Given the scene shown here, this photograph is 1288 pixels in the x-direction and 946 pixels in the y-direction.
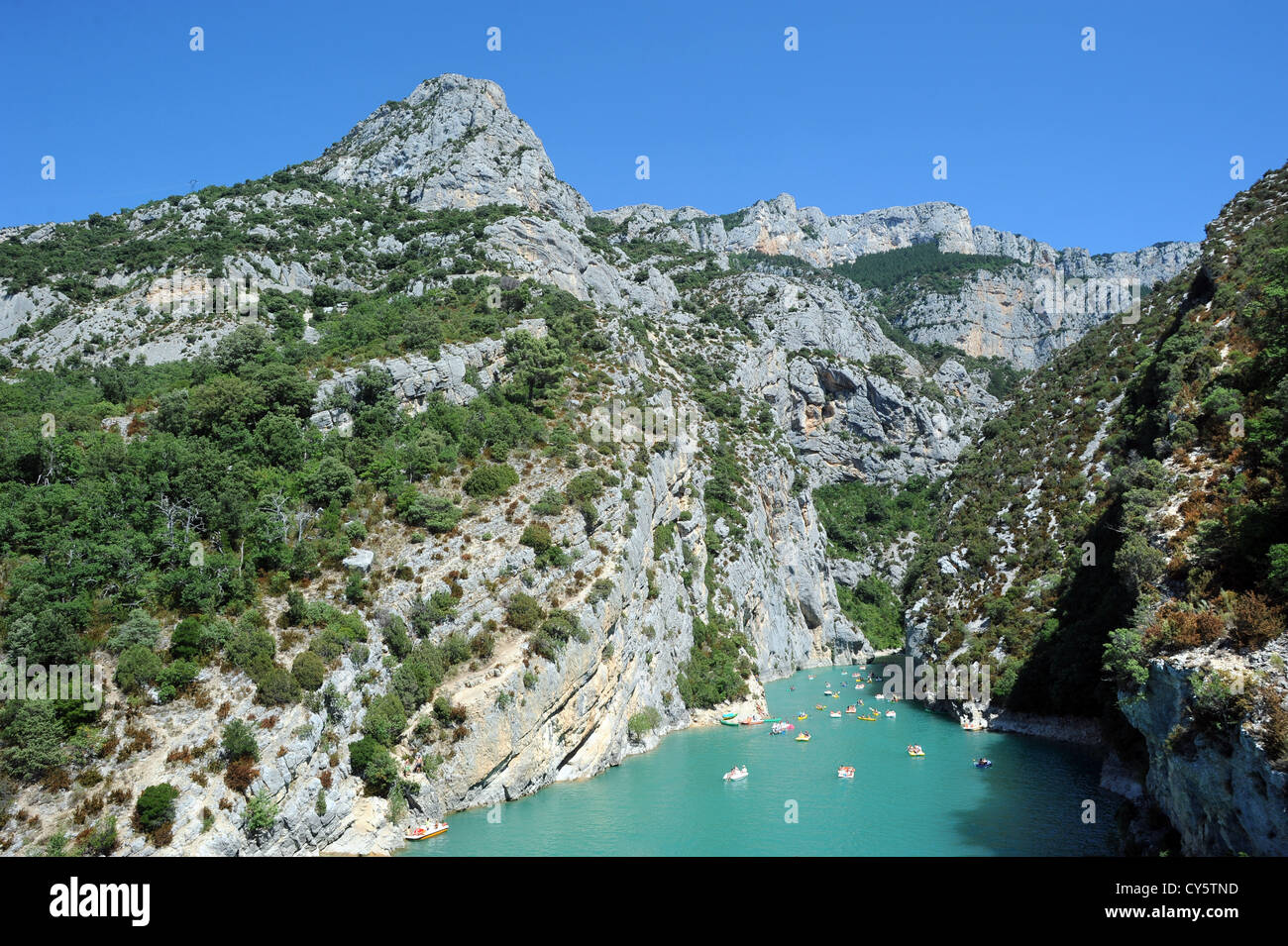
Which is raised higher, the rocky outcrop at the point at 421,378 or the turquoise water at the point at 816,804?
the rocky outcrop at the point at 421,378

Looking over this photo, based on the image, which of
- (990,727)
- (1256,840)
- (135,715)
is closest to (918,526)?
(990,727)

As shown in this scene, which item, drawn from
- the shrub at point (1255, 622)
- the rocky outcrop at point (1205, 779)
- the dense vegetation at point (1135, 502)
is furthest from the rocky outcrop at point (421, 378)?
the shrub at point (1255, 622)

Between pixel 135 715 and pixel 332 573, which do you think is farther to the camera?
pixel 332 573

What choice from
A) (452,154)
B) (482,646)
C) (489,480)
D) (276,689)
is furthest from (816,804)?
(452,154)

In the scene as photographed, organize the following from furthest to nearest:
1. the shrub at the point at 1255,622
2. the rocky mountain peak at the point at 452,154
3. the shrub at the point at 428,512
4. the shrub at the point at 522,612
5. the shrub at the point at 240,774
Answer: the rocky mountain peak at the point at 452,154
the shrub at the point at 428,512
the shrub at the point at 522,612
the shrub at the point at 240,774
the shrub at the point at 1255,622

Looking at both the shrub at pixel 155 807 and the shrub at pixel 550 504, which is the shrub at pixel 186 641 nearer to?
the shrub at pixel 155 807

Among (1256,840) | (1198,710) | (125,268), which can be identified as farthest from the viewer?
(125,268)

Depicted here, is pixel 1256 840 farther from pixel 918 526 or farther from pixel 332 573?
pixel 918 526

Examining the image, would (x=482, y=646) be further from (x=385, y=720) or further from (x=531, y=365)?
(x=531, y=365)
